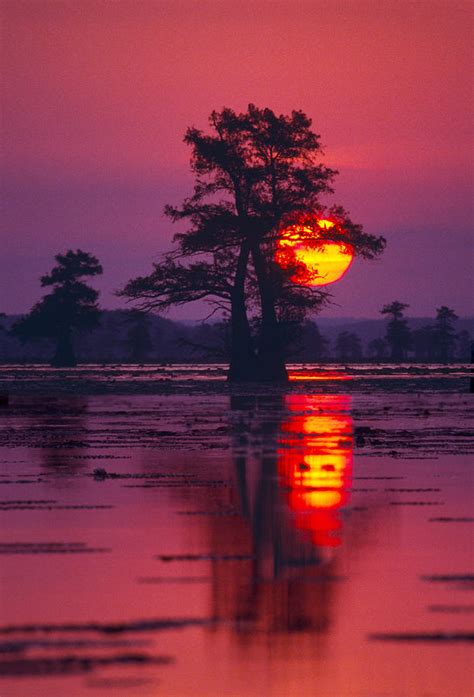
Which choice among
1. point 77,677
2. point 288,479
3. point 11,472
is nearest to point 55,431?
point 11,472

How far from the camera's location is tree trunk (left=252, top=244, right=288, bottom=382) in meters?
56.9

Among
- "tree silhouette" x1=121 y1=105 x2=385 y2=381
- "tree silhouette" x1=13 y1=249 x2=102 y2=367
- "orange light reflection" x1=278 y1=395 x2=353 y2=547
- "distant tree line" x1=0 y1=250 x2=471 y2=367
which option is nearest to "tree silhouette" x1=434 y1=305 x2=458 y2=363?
"distant tree line" x1=0 y1=250 x2=471 y2=367

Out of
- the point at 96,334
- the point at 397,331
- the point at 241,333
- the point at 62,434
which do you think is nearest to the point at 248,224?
the point at 241,333

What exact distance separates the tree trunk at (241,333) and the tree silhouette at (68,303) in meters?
39.3

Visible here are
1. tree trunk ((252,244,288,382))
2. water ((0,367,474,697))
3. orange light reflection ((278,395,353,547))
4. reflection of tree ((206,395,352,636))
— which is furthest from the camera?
tree trunk ((252,244,288,382))

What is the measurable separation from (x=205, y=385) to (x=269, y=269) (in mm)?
6283

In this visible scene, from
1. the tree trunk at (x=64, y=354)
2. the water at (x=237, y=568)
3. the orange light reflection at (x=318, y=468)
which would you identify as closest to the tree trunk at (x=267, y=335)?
the orange light reflection at (x=318, y=468)

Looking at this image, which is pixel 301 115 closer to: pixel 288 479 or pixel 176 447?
pixel 176 447

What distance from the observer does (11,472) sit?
717 inches

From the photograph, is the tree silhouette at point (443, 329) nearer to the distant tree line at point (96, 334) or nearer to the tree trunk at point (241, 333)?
the distant tree line at point (96, 334)

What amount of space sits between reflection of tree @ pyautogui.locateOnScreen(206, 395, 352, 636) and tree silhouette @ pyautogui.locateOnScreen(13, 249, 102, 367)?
7145 centimetres

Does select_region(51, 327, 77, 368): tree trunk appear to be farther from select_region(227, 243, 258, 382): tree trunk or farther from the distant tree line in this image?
select_region(227, 243, 258, 382): tree trunk

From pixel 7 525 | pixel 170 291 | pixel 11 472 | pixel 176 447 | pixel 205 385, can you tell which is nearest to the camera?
pixel 7 525

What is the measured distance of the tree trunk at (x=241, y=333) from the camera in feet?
187
